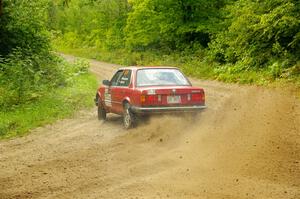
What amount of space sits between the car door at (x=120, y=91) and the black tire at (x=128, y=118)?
0.98 feet

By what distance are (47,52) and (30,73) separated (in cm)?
443

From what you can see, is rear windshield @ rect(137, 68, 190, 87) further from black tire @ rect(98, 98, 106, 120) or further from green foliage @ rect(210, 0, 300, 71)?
green foliage @ rect(210, 0, 300, 71)

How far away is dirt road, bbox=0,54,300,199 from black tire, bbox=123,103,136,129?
25cm

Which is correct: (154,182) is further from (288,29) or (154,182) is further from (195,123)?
(288,29)

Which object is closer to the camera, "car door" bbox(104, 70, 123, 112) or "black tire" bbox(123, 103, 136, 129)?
"black tire" bbox(123, 103, 136, 129)

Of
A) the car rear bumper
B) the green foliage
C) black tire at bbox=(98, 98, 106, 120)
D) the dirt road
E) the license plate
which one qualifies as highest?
the green foliage

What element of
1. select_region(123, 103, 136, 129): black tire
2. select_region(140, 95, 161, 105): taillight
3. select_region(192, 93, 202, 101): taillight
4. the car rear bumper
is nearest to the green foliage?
select_region(192, 93, 202, 101): taillight

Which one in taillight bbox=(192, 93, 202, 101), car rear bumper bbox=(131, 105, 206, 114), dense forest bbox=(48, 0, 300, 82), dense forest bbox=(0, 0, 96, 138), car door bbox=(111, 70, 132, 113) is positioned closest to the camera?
car rear bumper bbox=(131, 105, 206, 114)

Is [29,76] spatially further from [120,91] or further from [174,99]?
[174,99]

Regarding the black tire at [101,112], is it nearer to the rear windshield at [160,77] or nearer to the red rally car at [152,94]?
the red rally car at [152,94]

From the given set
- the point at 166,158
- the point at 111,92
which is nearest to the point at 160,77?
the point at 111,92

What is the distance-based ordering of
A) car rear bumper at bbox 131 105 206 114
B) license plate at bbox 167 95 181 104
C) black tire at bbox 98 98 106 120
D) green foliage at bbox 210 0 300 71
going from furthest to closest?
green foliage at bbox 210 0 300 71, black tire at bbox 98 98 106 120, license plate at bbox 167 95 181 104, car rear bumper at bbox 131 105 206 114

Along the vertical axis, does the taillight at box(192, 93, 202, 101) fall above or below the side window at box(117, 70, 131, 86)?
below

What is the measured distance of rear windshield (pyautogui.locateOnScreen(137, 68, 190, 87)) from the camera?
40.9 ft
